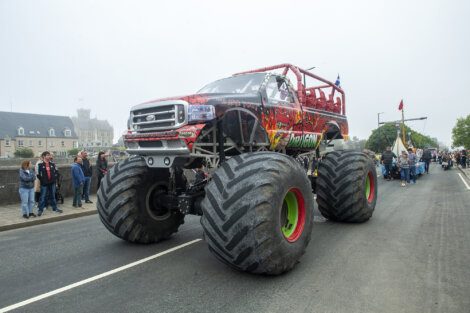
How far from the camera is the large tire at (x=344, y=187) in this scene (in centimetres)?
668

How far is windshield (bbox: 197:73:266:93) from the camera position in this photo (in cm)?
593

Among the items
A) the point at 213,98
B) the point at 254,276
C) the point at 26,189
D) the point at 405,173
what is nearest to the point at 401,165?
the point at 405,173

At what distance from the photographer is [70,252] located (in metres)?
5.68

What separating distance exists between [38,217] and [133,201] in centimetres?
540

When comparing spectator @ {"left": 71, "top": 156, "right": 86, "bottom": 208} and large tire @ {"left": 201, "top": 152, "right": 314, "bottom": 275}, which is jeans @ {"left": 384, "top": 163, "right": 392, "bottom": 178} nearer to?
spectator @ {"left": 71, "top": 156, "right": 86, "bottom": 208}

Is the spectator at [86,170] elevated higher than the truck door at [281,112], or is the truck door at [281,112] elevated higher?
the truck door at [281,112]

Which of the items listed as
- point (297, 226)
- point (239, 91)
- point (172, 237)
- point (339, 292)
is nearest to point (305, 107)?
point (239, 91)

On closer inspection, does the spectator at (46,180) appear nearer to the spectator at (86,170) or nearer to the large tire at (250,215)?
the spectator at (86,170)

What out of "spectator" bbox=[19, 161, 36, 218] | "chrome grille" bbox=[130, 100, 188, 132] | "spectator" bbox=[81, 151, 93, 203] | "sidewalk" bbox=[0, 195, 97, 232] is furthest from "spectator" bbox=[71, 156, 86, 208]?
"chrome grille" bbox=[130, 100, 188, 132]

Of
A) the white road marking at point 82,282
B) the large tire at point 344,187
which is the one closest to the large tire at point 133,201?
the white road marking at point 82,282

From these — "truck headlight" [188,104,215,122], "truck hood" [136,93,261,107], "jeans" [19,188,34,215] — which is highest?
"truck hood" [136,93,261,107]

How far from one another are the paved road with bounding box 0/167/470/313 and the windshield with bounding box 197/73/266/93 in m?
2.68

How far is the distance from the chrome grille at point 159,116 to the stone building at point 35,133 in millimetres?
88945

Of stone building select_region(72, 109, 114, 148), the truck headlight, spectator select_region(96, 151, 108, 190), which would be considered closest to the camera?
the truck headlight
